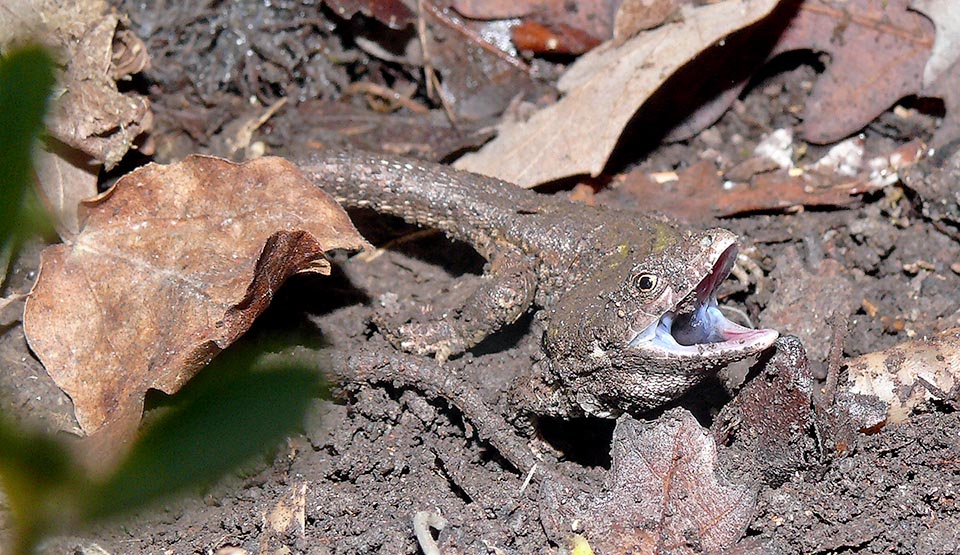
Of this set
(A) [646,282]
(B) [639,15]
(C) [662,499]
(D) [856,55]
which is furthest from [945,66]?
(C) [662,499]

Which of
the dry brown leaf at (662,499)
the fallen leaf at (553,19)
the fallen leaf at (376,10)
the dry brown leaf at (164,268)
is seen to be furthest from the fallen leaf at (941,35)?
the dry brown leaf at (164,268)

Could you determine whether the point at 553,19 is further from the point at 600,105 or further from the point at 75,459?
the point at 75,459

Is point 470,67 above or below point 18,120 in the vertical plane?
below

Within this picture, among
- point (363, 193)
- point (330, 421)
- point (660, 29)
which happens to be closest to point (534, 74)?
point (660, 29)

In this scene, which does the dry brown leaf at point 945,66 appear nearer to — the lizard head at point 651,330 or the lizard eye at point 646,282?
the lizard head at point 651,330

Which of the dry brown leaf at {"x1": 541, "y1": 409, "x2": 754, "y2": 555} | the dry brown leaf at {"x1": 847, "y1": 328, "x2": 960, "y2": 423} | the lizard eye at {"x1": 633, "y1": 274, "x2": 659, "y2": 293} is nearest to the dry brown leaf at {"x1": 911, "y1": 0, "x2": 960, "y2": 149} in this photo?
the dry brown leaf at {"x1": 847, "y1": 328, "x2": 960, "y2": 423}

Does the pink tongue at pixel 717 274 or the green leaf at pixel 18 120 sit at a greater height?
the green leaf at pixel 18 120

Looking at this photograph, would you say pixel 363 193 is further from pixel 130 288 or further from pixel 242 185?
pixel 130 288

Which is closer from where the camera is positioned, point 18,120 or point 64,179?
point 18,120
